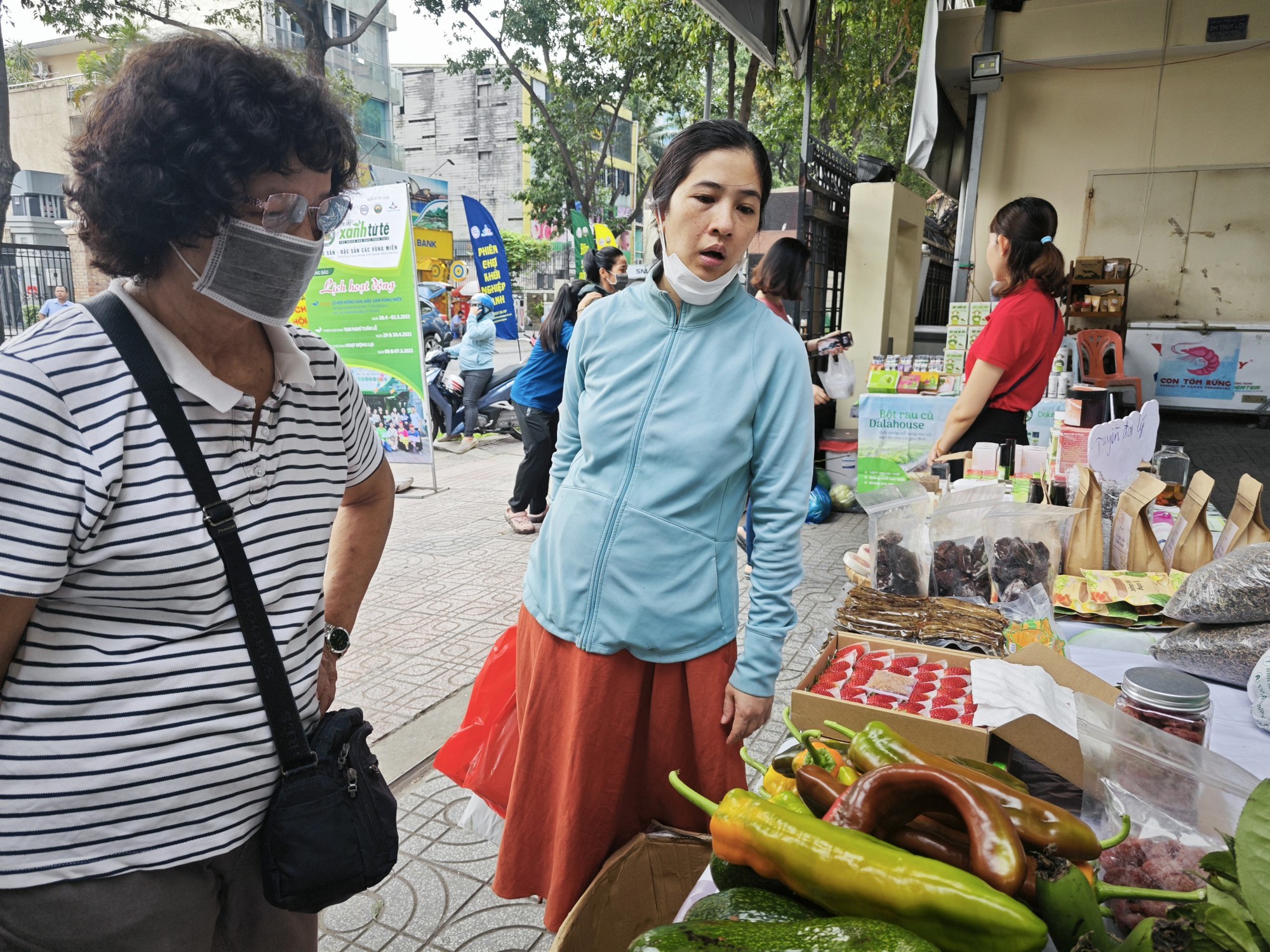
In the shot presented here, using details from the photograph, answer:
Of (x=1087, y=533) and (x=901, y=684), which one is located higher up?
(x=1087, y=533)

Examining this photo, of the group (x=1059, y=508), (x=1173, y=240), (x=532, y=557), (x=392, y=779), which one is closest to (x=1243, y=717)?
(x=1059, y=508)

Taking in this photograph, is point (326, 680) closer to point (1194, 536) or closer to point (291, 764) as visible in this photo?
point (291, 764)

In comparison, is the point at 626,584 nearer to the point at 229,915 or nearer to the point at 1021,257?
the point at 229,915

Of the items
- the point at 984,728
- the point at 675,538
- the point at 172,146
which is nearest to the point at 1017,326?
the point at 984,728

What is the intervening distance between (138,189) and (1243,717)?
2.42 metres

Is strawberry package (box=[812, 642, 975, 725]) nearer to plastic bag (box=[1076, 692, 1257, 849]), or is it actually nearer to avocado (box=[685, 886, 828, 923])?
plastic bag (box=[1076, 692, 1257, 849])

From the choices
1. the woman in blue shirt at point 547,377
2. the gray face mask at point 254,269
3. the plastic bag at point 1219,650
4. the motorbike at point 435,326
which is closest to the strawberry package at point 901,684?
the plastic bag at point 1219,650

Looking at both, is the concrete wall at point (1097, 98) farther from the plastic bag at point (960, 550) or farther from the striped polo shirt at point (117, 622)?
the striped polo shirt at point (117, 622)

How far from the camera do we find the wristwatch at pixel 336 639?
1.68 meters

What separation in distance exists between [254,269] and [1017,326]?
3.21m

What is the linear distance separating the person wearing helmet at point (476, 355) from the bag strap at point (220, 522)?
9.13 meters

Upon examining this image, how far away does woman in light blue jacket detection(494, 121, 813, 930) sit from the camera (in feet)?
5.85

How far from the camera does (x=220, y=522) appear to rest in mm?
1209

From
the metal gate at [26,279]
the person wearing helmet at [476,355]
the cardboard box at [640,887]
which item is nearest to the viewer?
the cardboard box at [640,887]
